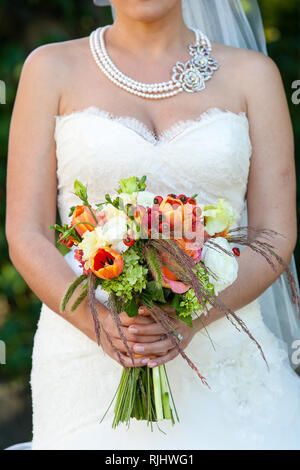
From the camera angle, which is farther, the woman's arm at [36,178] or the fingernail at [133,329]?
the woman's arm at [36,178]

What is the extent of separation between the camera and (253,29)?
143 inches

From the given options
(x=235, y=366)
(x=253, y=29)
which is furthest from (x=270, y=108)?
(x=235, y=366)

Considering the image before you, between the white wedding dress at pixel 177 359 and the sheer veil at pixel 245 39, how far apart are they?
39 cm

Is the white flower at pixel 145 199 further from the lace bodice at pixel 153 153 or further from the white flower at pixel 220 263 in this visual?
the lace bodice at pixel 153 153

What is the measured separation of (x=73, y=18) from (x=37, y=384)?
3143mm

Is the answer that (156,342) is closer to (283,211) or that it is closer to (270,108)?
(283,211)

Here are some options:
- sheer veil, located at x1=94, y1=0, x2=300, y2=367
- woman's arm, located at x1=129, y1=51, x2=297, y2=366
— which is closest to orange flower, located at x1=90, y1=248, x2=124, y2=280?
woman's arm, located at x1=129, y1=51, x2=297, y2=366

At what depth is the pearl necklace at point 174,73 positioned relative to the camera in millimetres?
3092

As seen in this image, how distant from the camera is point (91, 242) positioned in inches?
86.4

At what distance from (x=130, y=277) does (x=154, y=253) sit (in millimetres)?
107
